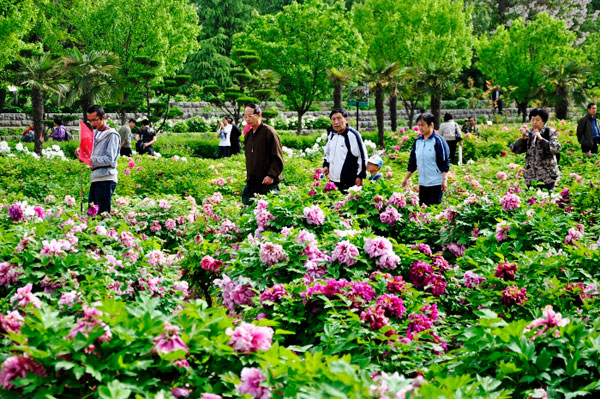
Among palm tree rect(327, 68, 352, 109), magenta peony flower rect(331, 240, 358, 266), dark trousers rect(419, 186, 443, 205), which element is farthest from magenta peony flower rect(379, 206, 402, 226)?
palm tree rect(327, 68, 352, 109)

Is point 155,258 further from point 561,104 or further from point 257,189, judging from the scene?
point 561,104

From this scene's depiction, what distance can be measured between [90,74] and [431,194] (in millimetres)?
17019

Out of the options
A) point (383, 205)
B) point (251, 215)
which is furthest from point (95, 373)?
Result: point (383, 205)

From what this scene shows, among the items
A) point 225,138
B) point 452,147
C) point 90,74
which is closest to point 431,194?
point 452,147

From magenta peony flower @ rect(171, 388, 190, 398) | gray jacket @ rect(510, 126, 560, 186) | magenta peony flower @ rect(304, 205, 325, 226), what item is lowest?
magenta peony flower @ rect(171, 388, 190, 398)

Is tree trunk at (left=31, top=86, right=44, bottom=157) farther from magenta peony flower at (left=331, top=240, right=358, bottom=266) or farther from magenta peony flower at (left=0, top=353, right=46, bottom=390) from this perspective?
magenta peony flower at (left=0, top=353, right=46, bottom=390)

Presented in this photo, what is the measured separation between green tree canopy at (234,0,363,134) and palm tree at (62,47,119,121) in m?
7.26

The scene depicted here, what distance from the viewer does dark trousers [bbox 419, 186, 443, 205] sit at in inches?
284

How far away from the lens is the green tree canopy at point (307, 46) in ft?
89.6

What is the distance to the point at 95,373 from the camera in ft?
7.30

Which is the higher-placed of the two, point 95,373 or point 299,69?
point 299,69

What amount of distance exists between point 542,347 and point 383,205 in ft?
9.94

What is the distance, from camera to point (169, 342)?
2361mm

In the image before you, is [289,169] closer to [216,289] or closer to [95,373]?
[216,289]
